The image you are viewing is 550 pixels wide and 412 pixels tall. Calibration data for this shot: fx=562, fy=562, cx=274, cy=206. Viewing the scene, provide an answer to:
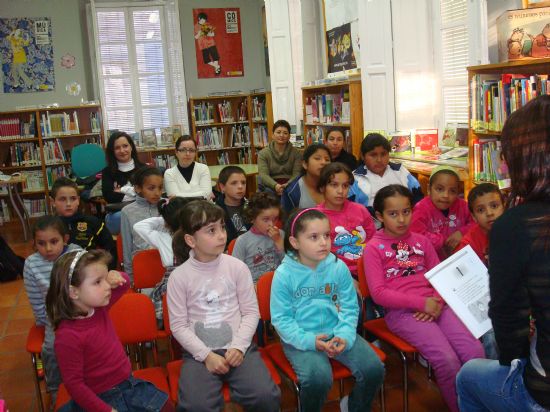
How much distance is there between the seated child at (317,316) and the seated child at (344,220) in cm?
63

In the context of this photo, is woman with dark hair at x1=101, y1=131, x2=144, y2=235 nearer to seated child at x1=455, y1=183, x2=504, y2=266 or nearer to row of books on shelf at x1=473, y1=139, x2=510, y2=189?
row of books on shelf at x1=473, y1=139, x2=510, y2=189

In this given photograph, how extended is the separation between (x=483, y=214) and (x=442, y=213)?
1.41ft

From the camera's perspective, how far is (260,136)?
8742mm

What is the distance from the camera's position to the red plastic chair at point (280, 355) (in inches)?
87.1

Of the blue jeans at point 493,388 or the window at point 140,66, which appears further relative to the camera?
the window at point 140,66

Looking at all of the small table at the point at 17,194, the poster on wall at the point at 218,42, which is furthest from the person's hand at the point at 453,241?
the poster on wall at the point at 218,42

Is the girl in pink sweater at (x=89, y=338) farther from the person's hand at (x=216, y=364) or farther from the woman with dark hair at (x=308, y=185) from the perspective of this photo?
the woman with dark hair at (x=308, y=185)

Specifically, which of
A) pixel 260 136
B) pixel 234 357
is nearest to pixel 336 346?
pixel 234 357

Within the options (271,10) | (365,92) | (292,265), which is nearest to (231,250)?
(292,265)

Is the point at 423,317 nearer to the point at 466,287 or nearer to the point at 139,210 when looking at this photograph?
the point at 466,287

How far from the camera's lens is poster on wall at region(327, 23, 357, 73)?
20.8 ft

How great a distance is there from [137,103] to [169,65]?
0.77m

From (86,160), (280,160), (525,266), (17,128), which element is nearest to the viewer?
(525,266)

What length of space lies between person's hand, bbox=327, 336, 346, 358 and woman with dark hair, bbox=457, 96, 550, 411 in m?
0.76
